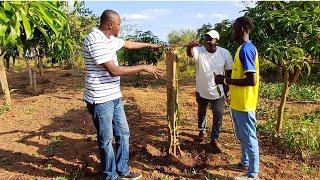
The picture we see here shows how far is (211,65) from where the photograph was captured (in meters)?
4.97

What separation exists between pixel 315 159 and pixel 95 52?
110 inches

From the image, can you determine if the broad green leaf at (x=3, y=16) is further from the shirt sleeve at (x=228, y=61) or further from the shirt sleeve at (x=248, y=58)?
the shirt sleeve at (x=228, y=61)

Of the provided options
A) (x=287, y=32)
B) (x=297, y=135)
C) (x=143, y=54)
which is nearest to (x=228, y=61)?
(x=287, y=32)

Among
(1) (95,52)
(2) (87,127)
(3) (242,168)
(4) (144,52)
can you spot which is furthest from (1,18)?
(4) (144,52)

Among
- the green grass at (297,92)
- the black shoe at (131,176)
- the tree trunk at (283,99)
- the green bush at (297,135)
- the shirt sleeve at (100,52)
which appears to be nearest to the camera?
the shirt sleeve at (100,52)

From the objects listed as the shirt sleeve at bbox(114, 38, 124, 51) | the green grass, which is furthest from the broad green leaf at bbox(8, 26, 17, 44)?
the green grass

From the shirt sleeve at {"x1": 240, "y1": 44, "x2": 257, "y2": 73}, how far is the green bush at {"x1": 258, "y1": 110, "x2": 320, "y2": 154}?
1753 mm

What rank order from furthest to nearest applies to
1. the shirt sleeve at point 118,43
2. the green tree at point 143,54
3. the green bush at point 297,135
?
the green tree at point 143,54, the green bush at point 297,135, the shirt sleeve at point 118,43

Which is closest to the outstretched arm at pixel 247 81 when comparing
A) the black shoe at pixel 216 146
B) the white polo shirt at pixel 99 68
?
the white polo shirt at pixel 99 68

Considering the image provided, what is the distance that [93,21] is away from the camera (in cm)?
1541

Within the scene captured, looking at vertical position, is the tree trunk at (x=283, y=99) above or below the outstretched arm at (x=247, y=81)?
below

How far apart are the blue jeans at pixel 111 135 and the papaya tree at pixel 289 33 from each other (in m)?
1.78

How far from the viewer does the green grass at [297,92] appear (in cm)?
866

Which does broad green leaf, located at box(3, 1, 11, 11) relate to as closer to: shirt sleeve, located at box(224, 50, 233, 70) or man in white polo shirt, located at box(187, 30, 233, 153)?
man in white polo shirt, located at box(187, 30, 233, 153)
